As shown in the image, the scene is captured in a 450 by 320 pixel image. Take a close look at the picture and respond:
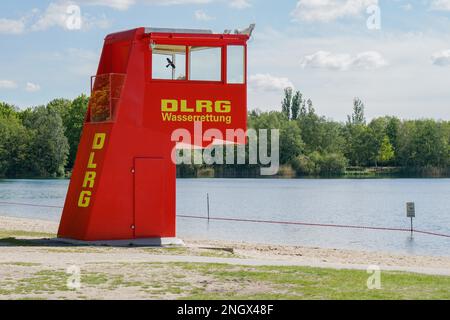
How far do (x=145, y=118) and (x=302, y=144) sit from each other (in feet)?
411

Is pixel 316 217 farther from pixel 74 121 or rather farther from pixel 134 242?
pixel 74 121

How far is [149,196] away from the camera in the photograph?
2531 cm

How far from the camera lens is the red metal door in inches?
992

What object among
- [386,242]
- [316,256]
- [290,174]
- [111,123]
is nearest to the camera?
[111,123]

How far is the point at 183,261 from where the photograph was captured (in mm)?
20406

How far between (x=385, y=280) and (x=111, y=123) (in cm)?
1089

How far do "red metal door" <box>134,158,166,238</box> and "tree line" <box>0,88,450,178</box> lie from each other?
114747mm

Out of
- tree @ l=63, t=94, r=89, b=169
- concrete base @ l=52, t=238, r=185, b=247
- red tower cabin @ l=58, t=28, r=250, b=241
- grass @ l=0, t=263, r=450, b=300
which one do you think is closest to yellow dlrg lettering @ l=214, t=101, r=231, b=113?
red tower cabin @ l=58, t=28, r=250, b=241

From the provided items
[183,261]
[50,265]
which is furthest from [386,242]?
[50,265]

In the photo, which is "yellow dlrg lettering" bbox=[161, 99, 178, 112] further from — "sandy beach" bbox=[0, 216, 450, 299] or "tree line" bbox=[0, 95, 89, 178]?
"tree line" bbox=[0, 95, 89, 178]

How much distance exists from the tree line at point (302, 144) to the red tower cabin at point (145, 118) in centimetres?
11419

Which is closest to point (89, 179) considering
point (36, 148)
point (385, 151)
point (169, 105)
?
point (169, 105)

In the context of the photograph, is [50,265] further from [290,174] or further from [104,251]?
[290,174]

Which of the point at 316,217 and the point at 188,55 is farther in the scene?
the point at 316,217
